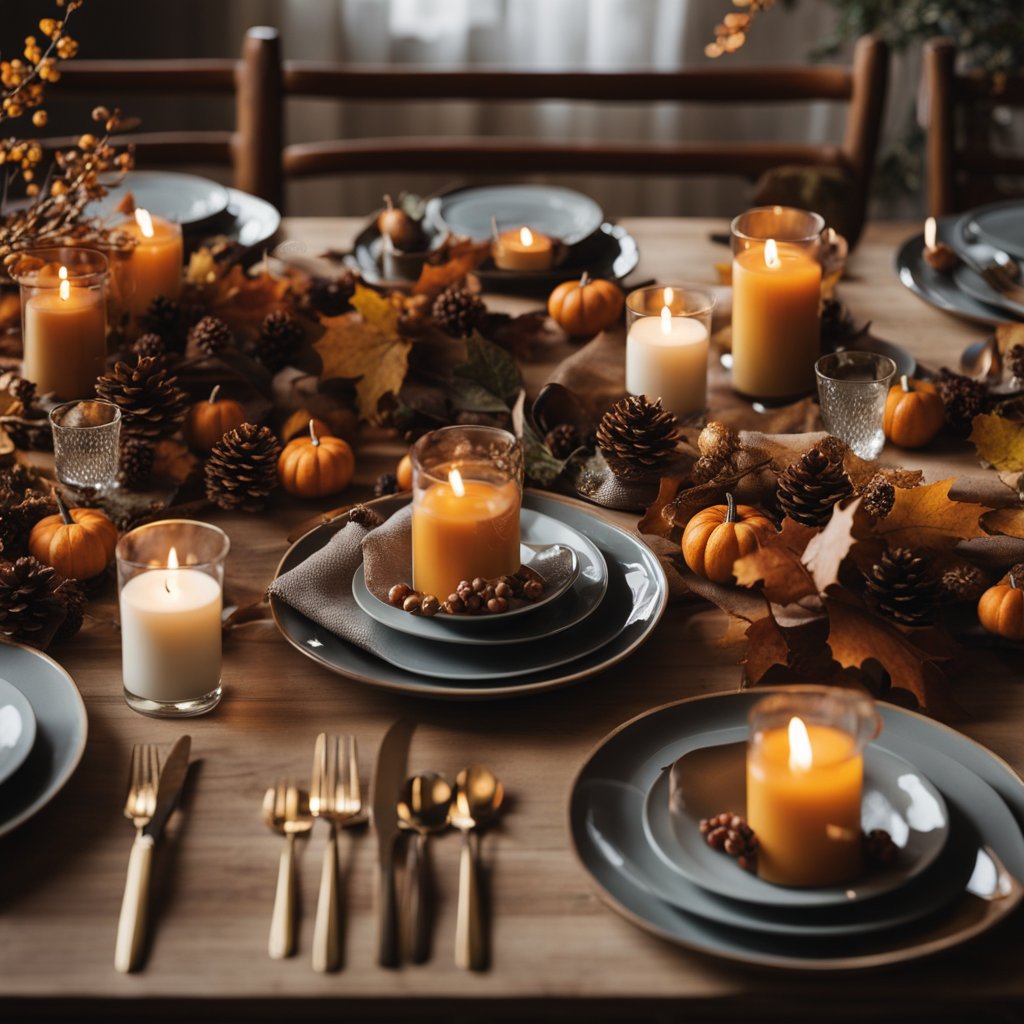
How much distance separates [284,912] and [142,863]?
92 mm

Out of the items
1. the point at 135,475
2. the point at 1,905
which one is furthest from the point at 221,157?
the point at 1,905

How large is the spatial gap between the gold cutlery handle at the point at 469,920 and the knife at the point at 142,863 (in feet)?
0.56

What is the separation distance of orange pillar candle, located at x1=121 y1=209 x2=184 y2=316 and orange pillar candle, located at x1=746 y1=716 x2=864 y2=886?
0.93 m

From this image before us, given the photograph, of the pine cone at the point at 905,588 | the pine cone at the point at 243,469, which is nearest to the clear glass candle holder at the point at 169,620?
the pine cone at the point at 243,469

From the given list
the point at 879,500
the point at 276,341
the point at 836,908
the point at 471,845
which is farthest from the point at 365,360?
the point at 836,908

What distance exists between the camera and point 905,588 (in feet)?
3.22

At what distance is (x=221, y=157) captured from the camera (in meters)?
2.14

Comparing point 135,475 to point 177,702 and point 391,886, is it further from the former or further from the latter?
point 391,886

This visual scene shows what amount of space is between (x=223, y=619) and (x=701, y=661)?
36cm

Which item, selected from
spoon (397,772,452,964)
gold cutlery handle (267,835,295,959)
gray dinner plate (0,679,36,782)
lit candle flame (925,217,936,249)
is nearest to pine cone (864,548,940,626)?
spoon (397,772,452,964)

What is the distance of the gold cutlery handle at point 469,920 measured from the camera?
0.73m

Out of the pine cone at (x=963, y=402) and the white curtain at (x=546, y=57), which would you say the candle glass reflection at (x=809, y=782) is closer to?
the pine cone at (x=963, y=402)

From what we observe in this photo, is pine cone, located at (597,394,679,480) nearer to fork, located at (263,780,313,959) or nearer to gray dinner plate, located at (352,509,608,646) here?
gray dinner plate, located at (352,509,608,646)

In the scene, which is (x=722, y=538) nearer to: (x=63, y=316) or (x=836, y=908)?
(x=836, y=908)
